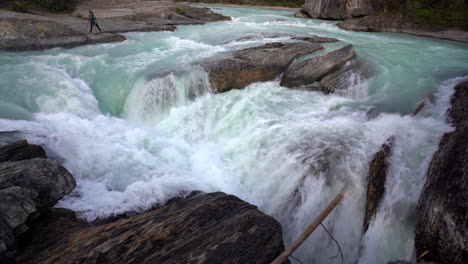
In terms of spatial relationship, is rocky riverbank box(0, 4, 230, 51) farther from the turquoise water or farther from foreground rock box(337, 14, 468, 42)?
foreground rock box(337, 14, 468, 42)

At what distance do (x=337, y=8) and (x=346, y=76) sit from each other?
19.5m

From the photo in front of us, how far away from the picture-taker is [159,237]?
148 inches

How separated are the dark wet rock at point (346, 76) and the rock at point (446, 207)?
15.7 feet

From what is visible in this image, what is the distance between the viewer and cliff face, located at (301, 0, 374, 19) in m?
24.6

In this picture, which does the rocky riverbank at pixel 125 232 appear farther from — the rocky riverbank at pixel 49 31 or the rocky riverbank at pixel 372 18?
the rocky riverbank at pixel 372 18

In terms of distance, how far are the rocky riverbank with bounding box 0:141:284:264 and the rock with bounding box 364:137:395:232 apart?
1963 mm

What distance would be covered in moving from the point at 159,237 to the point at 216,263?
0.88 meters

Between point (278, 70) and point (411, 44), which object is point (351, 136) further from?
point (411, 44)

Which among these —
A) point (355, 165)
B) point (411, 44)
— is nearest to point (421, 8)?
point (411, 44)

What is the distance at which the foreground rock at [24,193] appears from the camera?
343cm

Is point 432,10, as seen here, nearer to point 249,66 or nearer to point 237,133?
point 249,66

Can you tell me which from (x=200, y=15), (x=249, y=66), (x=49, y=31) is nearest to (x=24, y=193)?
(x=249, y=66)

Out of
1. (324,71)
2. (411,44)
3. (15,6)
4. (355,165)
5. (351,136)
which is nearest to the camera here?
(355,165)

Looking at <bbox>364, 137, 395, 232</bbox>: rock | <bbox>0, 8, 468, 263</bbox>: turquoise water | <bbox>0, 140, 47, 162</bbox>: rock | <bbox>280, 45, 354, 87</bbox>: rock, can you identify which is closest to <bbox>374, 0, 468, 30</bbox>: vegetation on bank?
<bbox>0, 8, 468, 263</bbox>: turquoise water
